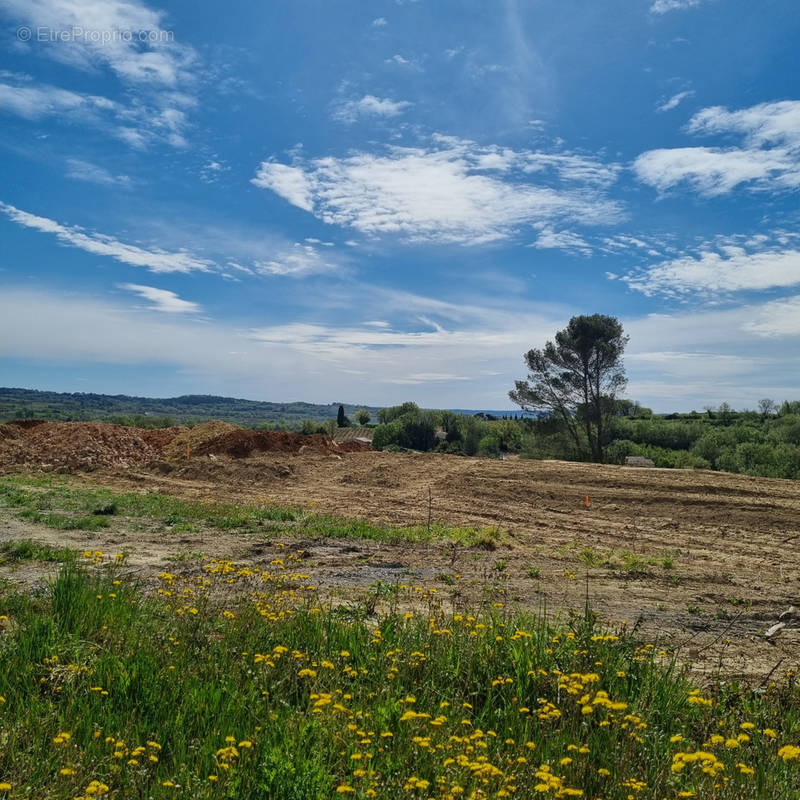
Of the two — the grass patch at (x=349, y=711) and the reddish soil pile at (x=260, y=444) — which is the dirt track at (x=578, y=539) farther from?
the reddish soil pile at (x=260, y=444)

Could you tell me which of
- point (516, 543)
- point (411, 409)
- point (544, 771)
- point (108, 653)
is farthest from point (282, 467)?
point (411, 409)

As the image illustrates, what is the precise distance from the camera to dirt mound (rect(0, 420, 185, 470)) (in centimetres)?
2262

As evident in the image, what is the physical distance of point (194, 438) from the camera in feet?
101

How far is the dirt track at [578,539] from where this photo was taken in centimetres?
746

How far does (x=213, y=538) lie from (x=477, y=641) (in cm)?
762

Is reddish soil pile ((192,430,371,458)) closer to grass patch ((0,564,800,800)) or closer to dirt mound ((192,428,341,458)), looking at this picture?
dirt mound ((192,428,341,458))

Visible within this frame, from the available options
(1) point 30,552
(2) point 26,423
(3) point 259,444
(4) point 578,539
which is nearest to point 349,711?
(1) point 30,552

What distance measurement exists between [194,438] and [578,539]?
2369cm

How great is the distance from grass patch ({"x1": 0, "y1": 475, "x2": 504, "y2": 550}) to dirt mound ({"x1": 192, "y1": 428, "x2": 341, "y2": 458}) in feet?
34.0

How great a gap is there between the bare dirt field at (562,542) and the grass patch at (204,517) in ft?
1.54

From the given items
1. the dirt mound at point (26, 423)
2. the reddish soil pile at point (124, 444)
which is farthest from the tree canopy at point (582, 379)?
the dirt mound at point (26, 423)

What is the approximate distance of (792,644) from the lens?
6.38 metres

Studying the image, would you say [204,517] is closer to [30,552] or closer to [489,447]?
[30,552]

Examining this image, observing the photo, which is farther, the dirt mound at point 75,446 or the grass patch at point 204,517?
the dirt mound at point 75,446
